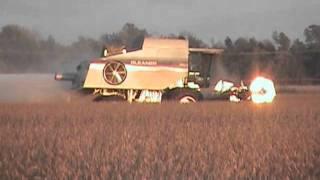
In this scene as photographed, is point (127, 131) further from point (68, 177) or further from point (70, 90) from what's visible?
Answer: point (70, 90)

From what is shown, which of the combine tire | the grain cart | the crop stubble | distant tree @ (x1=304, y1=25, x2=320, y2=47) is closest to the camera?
the crop stubble

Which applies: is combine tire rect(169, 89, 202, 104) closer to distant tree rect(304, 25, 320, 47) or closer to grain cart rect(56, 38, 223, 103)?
grain cart rect(56, 38, 223, 103)

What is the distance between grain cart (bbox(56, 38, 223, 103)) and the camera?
872 inches

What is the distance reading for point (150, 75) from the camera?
22328mm

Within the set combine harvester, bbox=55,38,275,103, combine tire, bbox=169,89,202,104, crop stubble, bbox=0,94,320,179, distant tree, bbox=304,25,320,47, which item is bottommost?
crop stubble, bbox=0,94,320,179

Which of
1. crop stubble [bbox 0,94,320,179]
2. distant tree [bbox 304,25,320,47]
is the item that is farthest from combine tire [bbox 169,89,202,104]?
distant tree [bbox 304,25,320,47]

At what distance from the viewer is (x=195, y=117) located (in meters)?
14.8

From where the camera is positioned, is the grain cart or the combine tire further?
the grain cart

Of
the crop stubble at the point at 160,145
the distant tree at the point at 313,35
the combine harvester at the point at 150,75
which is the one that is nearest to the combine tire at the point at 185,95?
the combine harvester at the point at 150,75

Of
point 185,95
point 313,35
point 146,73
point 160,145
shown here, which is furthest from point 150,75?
point 313,35

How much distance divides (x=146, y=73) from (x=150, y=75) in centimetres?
16

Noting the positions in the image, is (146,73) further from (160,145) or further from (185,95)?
(160,145)

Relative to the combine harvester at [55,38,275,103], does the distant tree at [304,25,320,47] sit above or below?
above

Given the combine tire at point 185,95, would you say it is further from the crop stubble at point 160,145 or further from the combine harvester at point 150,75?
the crop stubble at point 160,145
